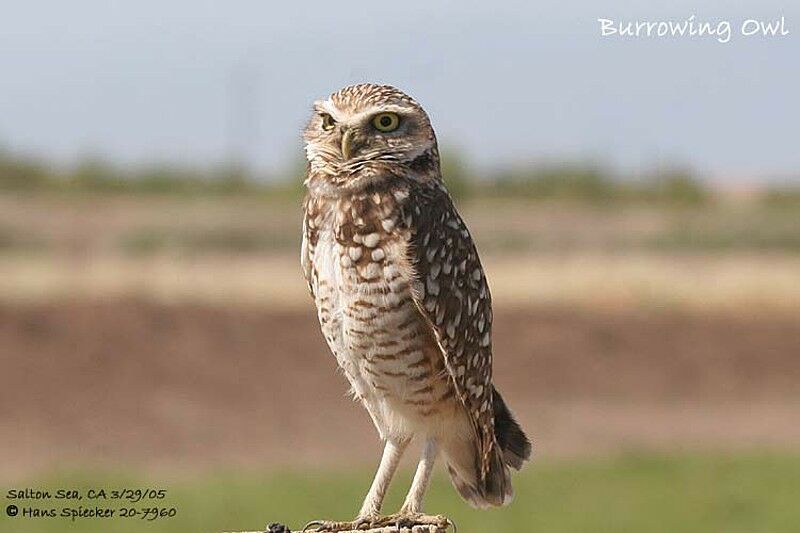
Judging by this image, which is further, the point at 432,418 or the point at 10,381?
the point at 10,381

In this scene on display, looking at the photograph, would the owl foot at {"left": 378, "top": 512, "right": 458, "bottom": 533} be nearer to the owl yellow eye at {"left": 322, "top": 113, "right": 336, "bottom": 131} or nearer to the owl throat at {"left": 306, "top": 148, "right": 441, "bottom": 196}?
the owl throat at {"left": 306, "top": 148, "right": 441, "bottom": 196}

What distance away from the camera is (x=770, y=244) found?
135 feet

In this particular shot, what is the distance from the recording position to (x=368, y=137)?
542 cm

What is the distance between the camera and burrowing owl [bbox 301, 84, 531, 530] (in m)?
5.46

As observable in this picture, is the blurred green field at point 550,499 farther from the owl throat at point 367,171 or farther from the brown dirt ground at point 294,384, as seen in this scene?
the owl throat at point 367,171

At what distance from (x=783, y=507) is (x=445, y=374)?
448 inches

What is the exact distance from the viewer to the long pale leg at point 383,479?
5809mm

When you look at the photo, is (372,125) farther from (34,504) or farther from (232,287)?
(232,287)

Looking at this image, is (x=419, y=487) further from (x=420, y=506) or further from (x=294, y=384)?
(x=294, y=384)

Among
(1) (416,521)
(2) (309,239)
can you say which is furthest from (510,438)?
(2) (309,239)

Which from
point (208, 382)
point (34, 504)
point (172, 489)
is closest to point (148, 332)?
point (208, 382)

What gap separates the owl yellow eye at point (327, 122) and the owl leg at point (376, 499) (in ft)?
3.93

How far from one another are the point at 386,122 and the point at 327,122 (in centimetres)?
21

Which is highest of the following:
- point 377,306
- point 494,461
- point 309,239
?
point 309,239
